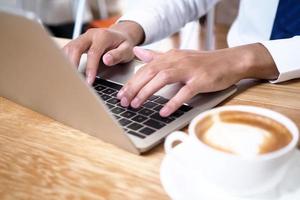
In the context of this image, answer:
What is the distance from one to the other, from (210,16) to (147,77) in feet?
3.37

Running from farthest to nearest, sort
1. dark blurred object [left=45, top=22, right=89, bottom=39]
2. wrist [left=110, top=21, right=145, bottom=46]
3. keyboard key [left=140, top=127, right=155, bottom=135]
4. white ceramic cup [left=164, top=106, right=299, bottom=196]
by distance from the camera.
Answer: dark blurred object [left=45, top=22, right=89, bottom=39] → wrist [left=110, top=21, right=145, bottom=46] → keyboard key [left=140, top=127, right=155, bottom=135] → white ceramic cup [left=164, top=106, right=299, bottom=196]

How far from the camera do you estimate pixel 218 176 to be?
0.38 meters

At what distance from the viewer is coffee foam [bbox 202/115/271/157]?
38 cm

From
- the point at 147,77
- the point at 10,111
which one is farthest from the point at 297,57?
the point at 10,111

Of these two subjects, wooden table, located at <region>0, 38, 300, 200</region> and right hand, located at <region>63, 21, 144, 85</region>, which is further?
right hand, located at <region>63, 21, 144, 85</region>

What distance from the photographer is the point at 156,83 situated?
612 mm

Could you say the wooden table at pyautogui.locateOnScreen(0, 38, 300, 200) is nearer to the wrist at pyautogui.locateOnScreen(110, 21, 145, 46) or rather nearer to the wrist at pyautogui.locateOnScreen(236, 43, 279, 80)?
the wrist at pyautogui.locateOnScreen(236, 43, 279, 80)

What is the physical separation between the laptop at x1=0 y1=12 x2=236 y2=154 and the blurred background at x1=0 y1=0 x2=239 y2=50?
2.83 ft

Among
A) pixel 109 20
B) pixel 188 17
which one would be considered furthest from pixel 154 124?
pixel 109 20

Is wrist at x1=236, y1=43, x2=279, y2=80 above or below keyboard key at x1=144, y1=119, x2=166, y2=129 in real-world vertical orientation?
above

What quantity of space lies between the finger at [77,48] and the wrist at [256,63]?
30 cm

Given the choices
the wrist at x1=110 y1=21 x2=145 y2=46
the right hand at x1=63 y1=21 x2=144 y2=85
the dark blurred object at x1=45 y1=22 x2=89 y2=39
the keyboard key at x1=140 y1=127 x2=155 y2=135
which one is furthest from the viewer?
the dark blurred object at x1=45 y1=22 x2=89 y2=39

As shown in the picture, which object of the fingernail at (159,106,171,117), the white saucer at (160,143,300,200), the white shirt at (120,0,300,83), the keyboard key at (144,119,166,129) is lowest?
the white shirt at (120,0,300,83)

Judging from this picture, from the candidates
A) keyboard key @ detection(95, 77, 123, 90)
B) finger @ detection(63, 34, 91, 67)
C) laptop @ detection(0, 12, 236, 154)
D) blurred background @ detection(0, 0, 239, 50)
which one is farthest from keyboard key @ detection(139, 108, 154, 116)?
→ blurred background @ detection(0, 0, 239, 50)
